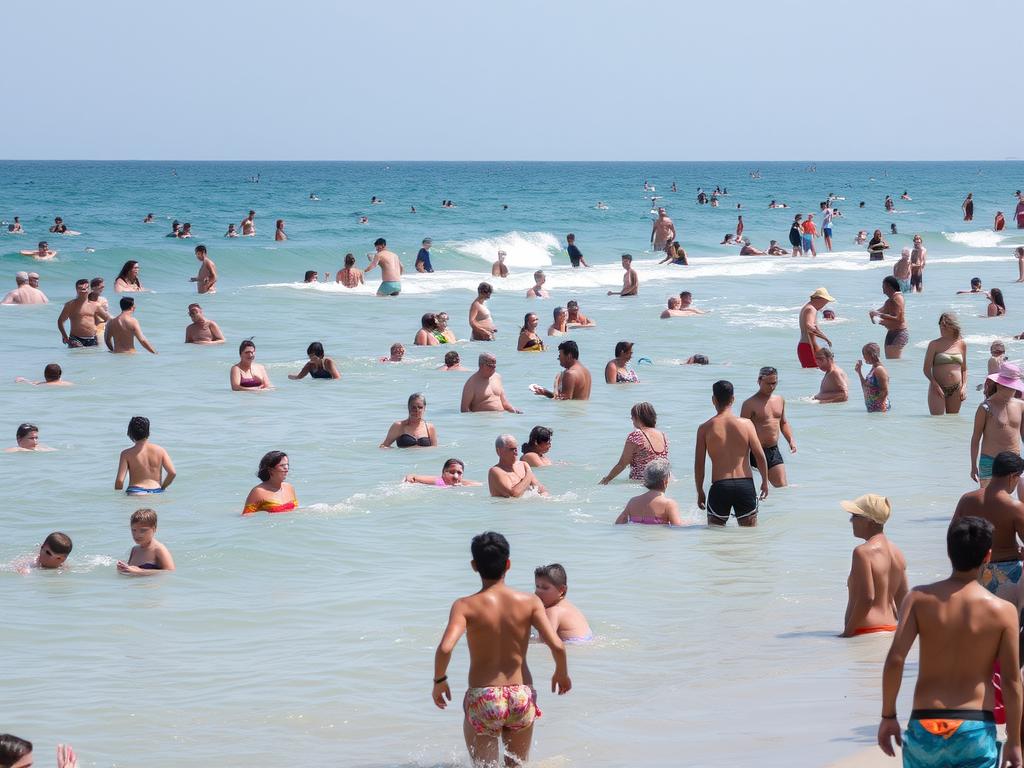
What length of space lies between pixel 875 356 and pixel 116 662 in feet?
30.1

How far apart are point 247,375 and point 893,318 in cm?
863

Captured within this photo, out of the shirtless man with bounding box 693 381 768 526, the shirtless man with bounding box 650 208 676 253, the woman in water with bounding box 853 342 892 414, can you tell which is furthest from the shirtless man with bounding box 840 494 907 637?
the shirtless man with bounding box 650 208 676 253

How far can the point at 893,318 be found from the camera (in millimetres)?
17953

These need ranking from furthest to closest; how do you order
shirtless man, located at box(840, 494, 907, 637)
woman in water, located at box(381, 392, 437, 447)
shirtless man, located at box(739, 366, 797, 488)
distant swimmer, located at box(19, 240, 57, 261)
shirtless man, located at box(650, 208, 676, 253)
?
shirtless man, located at box(650, 208, 676, 253)
distant swimmer, located at box(19, 240, 57, 261)
woman in water, located at box(381, 392, 437, 447)
shirtless man, located at box(739, 366, 797, 488)
shirtless man, located at box(840, 494, 907, 637)

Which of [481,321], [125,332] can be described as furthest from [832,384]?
[125,332]

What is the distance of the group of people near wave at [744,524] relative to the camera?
429 cm

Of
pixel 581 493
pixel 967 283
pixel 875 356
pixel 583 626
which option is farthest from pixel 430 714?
pixel 967 283

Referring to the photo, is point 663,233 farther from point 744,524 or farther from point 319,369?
point 744,524

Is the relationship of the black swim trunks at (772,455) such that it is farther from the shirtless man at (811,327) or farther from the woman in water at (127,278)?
the woman in water at (127,278)

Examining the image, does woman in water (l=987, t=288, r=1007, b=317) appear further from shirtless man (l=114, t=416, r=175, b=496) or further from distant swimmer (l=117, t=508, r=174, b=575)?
distant swimmer (l=117, t=508, r=174, b=575)

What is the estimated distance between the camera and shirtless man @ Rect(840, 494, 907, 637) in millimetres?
6668

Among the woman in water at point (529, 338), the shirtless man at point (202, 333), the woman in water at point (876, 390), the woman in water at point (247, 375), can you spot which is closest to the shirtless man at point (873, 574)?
the woman in water at point (876, 390)

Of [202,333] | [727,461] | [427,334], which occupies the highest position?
[727,461]

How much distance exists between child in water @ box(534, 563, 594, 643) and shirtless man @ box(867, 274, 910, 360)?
1022 centimetres
